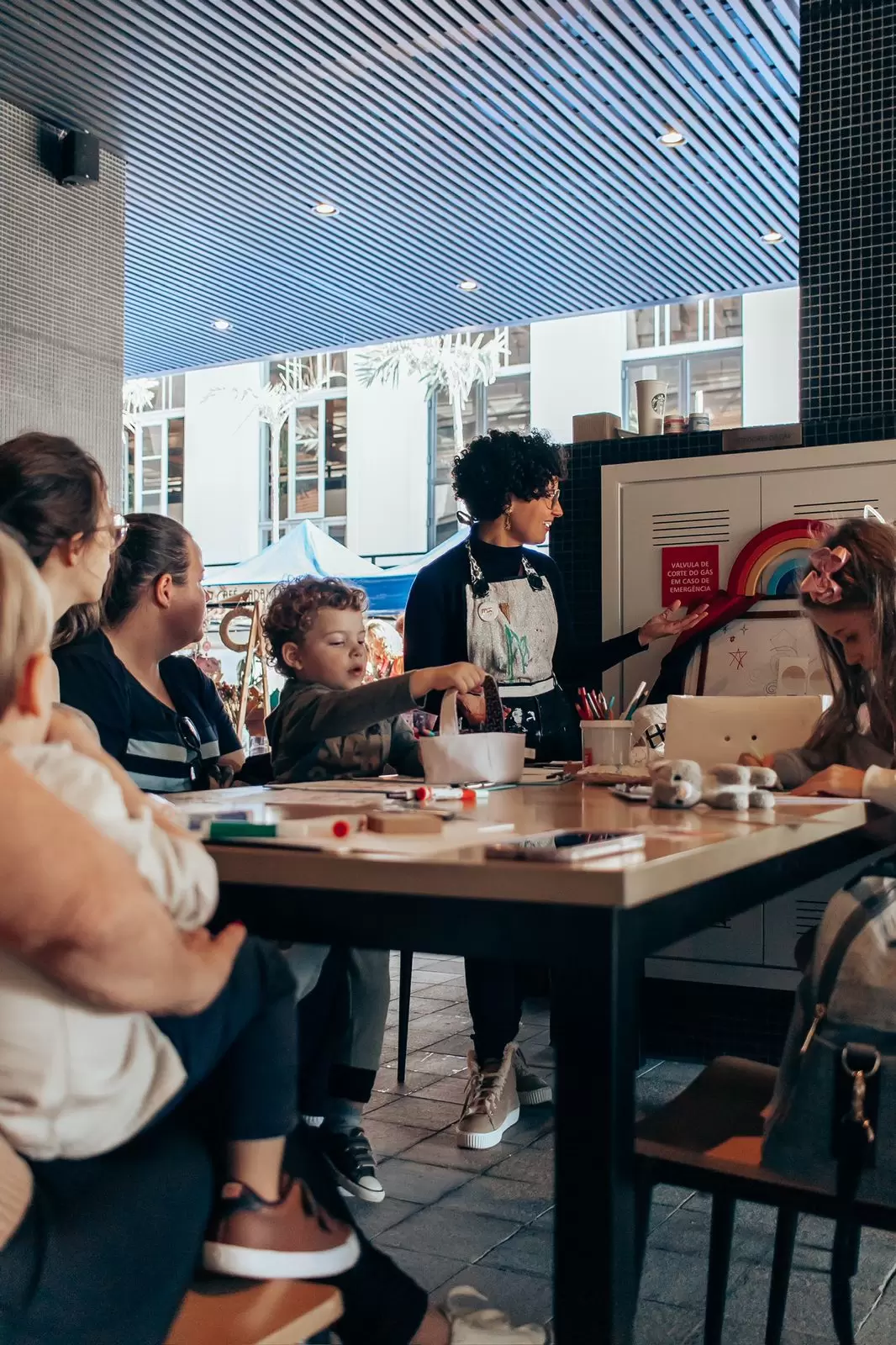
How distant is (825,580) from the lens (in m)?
2.40

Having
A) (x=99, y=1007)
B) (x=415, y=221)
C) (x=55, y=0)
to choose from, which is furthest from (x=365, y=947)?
(x=415, y=221)

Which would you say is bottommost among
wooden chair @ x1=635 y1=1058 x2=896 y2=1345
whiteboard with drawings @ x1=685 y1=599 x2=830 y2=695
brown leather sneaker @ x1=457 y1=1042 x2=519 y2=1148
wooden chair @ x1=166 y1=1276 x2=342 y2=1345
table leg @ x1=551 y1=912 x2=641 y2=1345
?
brown leather sneaker @ x1=457 y1=1042 x2=519 y2=1148

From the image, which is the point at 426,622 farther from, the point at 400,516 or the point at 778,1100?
the point at 400,516

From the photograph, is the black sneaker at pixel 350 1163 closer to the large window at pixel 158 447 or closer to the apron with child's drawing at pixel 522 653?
the apron with child's drawing at pixel 522 653

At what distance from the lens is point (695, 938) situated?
366cm

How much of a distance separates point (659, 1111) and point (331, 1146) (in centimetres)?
120

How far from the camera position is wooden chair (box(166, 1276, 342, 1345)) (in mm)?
1029

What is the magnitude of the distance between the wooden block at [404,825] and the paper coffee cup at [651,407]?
10.1 ft

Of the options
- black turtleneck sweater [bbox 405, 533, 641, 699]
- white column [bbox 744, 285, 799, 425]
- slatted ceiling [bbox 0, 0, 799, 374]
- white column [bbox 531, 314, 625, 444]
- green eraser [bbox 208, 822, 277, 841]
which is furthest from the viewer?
white column [bbox 531, 314, 625, 444]

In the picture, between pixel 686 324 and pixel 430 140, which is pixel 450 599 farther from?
pixel 686 324

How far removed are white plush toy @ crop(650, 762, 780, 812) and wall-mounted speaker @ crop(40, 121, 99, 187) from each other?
4967mm

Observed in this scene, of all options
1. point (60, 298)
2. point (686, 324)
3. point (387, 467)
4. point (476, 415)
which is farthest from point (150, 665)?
point (387, 467)

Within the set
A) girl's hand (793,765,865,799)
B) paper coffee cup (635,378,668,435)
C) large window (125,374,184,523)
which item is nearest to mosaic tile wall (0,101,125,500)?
paper coffee cup (635,378,668,435)

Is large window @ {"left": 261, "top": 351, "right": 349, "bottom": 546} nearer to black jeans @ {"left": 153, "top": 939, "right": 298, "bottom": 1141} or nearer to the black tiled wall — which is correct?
the black tiled wall
